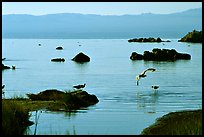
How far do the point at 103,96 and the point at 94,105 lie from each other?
12.7ft

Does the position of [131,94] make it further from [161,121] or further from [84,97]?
[161,121]

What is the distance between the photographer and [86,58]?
54469 millimetres

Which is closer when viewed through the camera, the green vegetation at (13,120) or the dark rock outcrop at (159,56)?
the green vegetation at (13,120)

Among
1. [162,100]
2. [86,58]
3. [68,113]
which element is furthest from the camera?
[86,58]

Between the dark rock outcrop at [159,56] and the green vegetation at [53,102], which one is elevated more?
the dark rock outcrop at [159,56]

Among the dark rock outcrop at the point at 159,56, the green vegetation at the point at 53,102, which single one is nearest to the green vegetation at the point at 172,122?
the green vegetation at the point at 53,102

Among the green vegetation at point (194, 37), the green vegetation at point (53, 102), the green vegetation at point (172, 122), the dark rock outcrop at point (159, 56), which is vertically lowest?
the green vegetation at point (172, 122)

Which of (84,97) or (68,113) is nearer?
(68,113)

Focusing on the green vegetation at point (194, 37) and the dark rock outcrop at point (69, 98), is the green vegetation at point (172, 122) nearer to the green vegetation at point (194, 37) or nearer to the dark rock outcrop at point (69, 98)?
the dark rock outcrop at point (69, 98)

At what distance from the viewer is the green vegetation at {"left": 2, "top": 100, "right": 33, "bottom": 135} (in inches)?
360

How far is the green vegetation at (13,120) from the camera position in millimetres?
9135

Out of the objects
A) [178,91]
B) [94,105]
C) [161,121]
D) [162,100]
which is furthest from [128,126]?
[178,91]

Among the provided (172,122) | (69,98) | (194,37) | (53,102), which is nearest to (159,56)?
(69,98)

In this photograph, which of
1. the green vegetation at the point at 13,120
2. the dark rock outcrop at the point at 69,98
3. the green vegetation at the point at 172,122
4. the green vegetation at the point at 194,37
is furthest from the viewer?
the green vegetation at the point at 194,37
